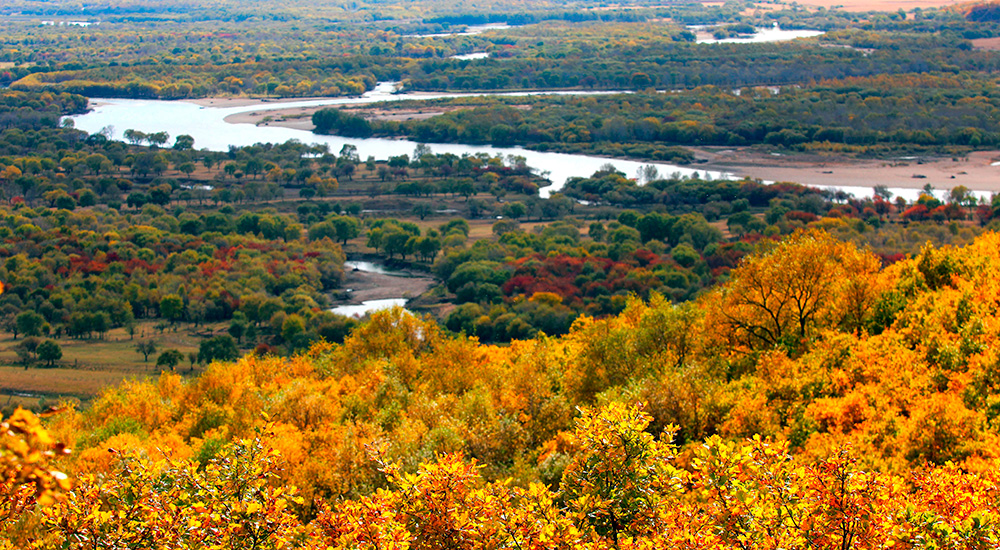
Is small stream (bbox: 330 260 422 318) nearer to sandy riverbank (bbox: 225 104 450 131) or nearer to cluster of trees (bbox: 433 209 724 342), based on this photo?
cluster of trees (bbox: 433 209 724 342)

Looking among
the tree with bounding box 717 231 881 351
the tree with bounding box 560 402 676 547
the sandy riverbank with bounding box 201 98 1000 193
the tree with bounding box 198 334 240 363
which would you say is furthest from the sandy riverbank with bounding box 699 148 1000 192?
the tree with bounding box 560 402 676 547

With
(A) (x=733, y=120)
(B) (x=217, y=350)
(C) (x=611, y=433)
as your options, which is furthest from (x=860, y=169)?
(C) (x=611, y=433)

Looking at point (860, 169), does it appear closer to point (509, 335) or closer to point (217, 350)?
point (509, 335)

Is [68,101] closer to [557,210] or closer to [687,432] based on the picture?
[557,210]

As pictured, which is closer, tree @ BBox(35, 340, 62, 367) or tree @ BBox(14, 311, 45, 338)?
tree @ BBox(35, 340, 62, 367)

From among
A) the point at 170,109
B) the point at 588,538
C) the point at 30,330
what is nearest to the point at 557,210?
the point at 30,330

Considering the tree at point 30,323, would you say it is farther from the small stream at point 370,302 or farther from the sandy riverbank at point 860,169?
the sandy riverbank at point 860,169
